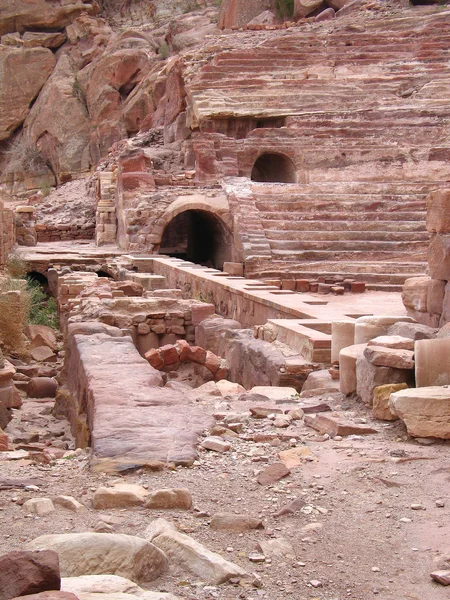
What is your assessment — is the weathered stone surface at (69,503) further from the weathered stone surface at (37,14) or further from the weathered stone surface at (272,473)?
the weathered stone surface at (37,14)

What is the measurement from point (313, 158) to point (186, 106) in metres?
7.50

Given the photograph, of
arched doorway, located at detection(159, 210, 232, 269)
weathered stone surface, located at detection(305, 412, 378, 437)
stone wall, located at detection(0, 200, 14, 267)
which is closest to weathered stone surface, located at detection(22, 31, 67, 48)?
arched doorway, located at detection(159, 210, 232, 269)

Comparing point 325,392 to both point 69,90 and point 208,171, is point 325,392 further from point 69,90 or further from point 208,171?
point 69,90

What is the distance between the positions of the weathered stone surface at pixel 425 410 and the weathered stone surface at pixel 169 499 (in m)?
1.41

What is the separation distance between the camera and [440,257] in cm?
661

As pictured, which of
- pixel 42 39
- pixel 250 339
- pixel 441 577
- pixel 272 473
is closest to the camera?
pixel 441 577

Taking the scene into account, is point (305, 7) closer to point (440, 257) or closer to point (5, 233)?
point (5, 233)

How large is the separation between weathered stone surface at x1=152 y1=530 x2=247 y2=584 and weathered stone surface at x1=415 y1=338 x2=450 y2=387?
7.40 ft

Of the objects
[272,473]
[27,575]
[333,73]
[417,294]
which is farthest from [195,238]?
[27,575]

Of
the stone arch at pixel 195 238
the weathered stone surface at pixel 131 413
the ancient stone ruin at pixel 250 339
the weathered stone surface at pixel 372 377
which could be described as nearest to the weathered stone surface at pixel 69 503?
the ancient stone ruin at pixel 250 339

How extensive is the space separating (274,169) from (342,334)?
664 inches

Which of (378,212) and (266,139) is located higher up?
(266,139)

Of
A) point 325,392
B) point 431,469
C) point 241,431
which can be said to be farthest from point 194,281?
point 431,469

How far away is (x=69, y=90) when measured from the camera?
35.7m
